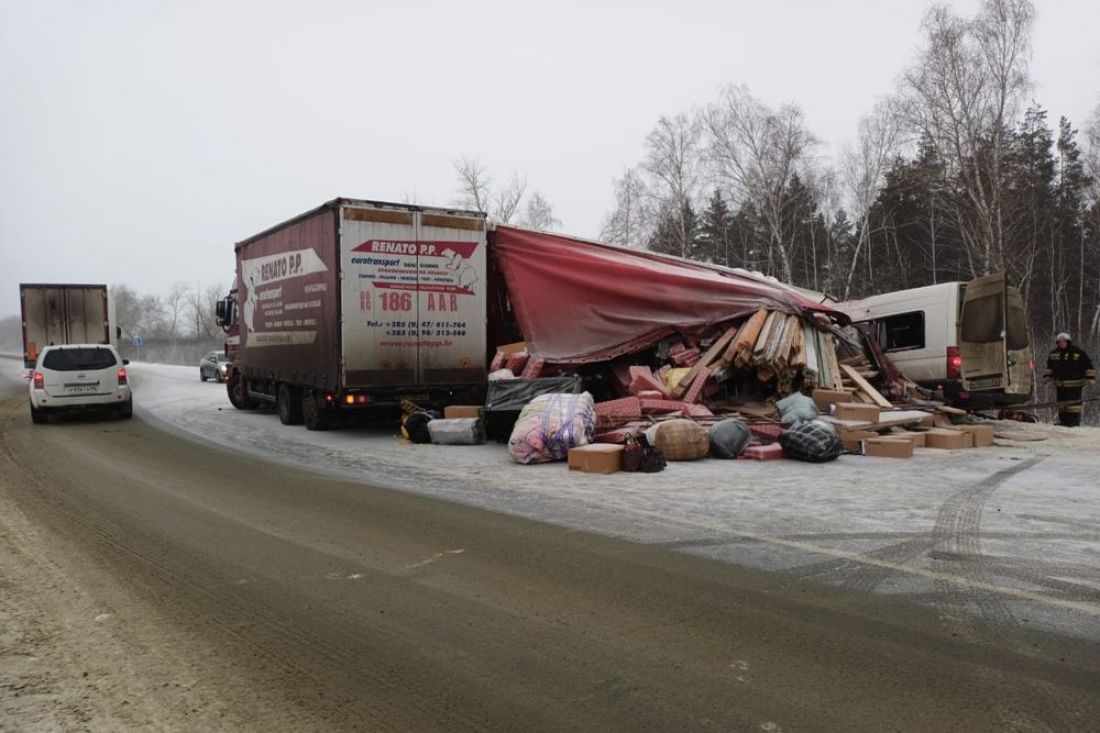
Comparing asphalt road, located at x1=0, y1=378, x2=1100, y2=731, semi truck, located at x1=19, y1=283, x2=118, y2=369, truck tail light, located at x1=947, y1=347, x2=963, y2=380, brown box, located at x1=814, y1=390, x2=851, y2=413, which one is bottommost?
asphalt road, located at x1=0, y1=378, x2=1100, y2=731

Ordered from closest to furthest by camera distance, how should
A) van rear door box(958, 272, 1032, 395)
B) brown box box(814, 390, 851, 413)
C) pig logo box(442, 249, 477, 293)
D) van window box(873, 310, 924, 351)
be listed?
brown box box(814, 390, 851, 413) → van rear door box(958, 272, 1032, 395) → pig logo box(442, 249, 477, 293) → van window box(873, 310, 924, 351)

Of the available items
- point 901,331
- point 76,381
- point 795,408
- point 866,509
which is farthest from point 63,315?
point 866,509

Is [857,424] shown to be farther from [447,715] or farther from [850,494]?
[447,715]

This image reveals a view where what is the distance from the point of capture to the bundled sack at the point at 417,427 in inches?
462

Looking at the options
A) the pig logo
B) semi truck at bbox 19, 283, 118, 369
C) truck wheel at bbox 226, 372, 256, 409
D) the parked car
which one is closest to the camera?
the pig logo

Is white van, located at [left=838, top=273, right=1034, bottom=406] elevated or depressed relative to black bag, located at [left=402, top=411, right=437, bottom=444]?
elevated

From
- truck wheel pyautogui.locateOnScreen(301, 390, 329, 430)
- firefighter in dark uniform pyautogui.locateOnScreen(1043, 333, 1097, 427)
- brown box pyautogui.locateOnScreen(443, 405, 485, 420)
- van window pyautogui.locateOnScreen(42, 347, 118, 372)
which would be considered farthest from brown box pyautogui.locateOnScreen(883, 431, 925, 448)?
van window pyautogui.locateOnScreen(42, 347, 118, 372)

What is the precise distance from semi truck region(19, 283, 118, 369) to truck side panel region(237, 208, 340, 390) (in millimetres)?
7869

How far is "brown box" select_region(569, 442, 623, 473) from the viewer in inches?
339

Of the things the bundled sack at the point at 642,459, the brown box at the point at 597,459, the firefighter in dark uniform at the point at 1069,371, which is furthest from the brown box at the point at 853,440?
the firefighter in dark uniform at the point at 1069,371

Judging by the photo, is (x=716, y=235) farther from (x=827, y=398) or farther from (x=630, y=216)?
(x=827, y=398)

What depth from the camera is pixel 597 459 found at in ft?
28.3

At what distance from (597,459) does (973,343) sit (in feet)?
26.6

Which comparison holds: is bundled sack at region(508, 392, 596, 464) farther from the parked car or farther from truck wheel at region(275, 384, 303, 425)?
the parked car
